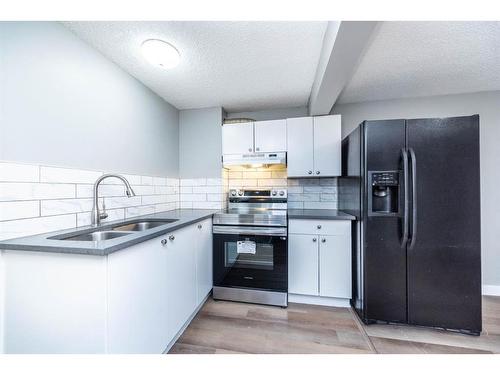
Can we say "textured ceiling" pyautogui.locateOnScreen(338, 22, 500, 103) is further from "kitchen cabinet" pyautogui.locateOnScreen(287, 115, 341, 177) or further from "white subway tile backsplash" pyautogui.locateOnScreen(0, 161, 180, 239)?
"white subway tile backsplash" pyautogui.locateOnScreen(0, 161, 180, 239)

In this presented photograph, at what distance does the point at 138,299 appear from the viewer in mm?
1076

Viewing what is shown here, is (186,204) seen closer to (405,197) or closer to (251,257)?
(251,257)

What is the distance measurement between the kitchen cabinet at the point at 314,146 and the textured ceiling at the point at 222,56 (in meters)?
0.36

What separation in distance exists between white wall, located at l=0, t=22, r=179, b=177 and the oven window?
1222 mm

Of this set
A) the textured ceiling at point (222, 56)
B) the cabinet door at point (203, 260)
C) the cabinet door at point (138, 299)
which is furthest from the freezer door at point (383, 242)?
the cabinet door at point (138, 299)

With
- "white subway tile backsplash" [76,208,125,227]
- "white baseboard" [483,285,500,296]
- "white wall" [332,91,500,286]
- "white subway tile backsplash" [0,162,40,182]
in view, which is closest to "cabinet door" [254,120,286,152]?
"white subway tile backsplash" [76,208,125,227]

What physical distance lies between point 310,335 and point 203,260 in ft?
3.49

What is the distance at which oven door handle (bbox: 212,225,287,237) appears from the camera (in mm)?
1921

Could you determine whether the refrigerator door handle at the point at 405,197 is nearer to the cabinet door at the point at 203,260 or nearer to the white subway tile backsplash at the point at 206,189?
the cabinet door at the point at 203,260

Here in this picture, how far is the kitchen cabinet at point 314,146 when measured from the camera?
2258mm

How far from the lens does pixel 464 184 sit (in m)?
1.54

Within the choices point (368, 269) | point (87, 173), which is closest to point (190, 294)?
point (87, 173)

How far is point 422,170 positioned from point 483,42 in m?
0.98
